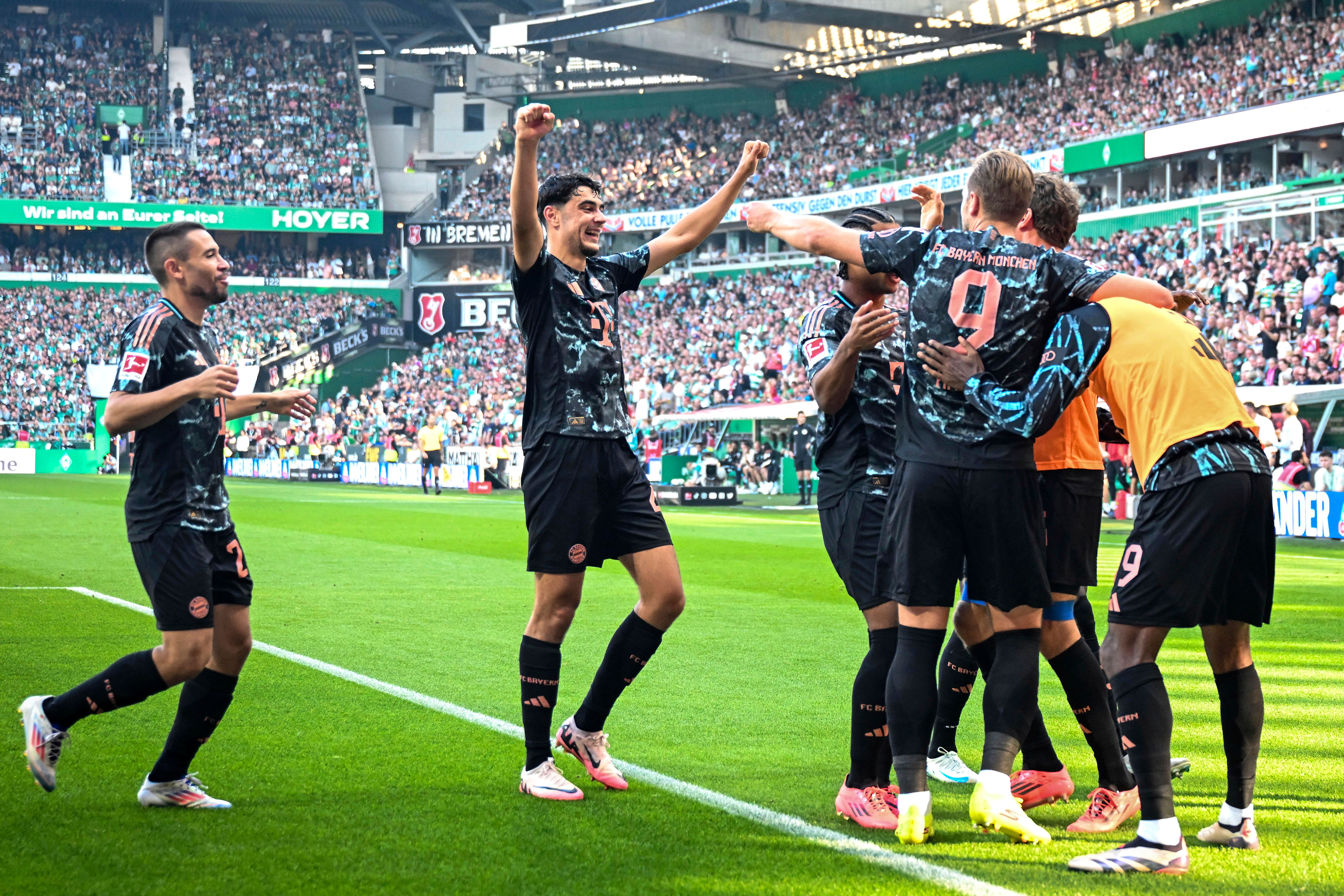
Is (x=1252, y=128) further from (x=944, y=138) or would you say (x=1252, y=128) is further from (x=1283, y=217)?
(x=944, y=138)

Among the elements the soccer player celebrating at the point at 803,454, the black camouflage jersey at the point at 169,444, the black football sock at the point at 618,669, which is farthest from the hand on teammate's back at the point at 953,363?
the soccer player celebrating at the point at 803,454

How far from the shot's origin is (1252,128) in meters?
33.9

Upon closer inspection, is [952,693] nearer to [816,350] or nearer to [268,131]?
[816,350]

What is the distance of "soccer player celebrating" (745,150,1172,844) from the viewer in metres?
4.45

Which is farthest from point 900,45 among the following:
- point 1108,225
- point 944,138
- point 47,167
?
point 47,167

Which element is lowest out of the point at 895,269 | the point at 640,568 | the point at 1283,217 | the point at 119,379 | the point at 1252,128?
the point at 640,568

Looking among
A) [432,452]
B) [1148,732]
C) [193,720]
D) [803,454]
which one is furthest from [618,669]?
[432,452]

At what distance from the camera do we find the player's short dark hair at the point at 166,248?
16.9ft

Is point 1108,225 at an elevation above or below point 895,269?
above

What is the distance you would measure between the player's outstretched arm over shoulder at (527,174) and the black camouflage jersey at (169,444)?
1341mm

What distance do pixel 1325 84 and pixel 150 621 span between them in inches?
1263

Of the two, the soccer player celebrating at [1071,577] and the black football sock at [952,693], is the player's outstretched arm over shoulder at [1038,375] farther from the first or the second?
→ the black football sock at [952,693]

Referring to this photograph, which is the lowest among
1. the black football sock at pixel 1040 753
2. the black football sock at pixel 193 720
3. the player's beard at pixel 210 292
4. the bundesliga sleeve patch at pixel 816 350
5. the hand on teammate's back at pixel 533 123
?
the black football sock at pixel 1040 753

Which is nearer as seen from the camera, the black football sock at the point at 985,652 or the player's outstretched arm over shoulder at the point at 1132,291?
the player's outstretched arm over shoulder at the point at 1132,291
